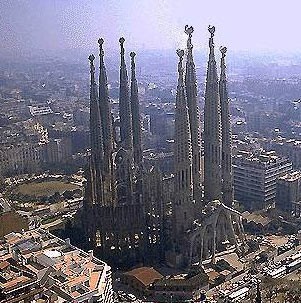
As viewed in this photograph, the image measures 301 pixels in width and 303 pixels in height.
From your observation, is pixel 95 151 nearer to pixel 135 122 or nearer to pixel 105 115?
pixel 105 115

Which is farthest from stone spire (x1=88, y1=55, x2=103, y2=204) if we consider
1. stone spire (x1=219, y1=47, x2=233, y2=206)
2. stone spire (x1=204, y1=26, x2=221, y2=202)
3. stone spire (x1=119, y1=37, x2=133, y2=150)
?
stone spire (x1=219, y1=47, x2=233, y2=206)

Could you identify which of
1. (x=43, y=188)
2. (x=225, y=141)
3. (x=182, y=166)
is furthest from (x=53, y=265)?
(x=43, y=188)

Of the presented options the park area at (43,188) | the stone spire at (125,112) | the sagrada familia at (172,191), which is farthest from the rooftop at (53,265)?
the park area at (43,188)

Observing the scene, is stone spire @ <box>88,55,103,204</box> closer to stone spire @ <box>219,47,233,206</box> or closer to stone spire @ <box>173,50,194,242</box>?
stone spire @ <box>173,50,194,242</box>

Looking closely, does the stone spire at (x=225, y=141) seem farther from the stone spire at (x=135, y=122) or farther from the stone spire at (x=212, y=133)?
the stone spire at (x=135, y=122)

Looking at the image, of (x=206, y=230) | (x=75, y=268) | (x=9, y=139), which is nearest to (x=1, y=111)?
(x=9, y=139)

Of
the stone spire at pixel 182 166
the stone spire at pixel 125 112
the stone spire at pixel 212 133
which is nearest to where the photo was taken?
the stone spire at pixel 182 166

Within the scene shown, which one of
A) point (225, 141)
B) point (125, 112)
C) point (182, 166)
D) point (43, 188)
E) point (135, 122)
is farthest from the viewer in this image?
point (43, 188)
